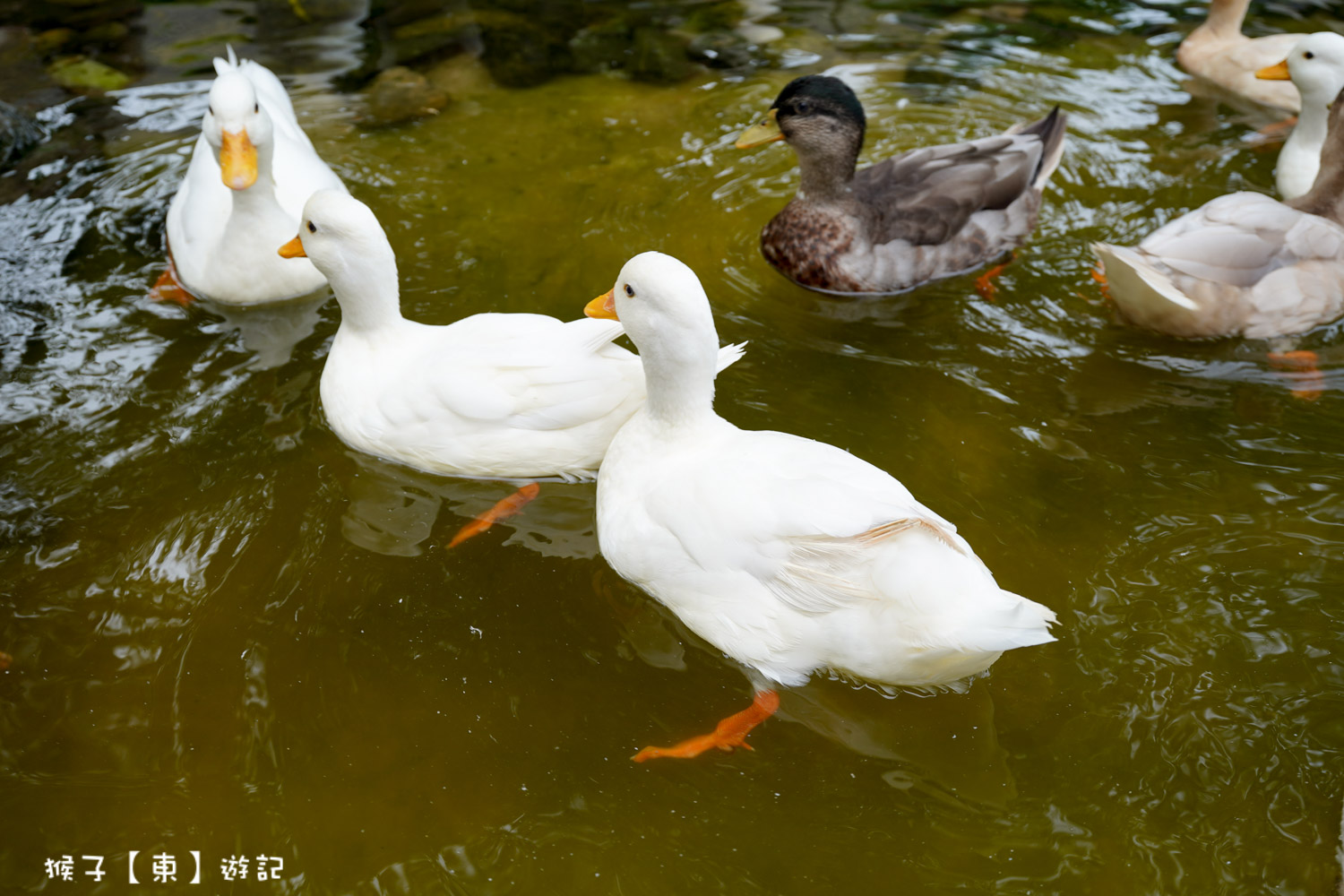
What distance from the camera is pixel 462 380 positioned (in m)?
3.32

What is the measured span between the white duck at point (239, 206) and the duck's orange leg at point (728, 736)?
2.52 m

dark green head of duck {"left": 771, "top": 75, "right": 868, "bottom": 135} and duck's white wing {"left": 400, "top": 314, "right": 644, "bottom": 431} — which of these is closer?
duck's white wing {"left": 400, "top": 314, "right": 644, "bottom": 431}

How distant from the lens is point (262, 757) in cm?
280

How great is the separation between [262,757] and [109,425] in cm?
155

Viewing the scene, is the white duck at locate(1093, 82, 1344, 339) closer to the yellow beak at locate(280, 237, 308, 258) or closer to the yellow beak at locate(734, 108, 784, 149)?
the yellow beak at locate(734, 108, 784, 149)

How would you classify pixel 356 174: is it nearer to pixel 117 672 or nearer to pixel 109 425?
pixel 109 425

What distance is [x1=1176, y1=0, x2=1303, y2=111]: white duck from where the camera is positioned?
546 cm

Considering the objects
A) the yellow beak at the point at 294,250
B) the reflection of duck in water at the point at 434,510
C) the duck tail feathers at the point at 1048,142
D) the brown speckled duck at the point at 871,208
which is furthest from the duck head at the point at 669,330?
the duck tail feathers at the point at 1048,142

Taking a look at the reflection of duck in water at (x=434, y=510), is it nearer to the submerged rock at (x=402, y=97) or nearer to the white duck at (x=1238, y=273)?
the white duck at (x=1238, y=273)

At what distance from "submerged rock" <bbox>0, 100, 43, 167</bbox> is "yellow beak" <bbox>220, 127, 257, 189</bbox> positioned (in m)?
1.89

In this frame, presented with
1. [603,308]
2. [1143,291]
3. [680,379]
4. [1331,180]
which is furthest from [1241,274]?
[603,308]

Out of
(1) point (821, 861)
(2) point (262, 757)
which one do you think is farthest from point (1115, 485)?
(2) point (262, 757)

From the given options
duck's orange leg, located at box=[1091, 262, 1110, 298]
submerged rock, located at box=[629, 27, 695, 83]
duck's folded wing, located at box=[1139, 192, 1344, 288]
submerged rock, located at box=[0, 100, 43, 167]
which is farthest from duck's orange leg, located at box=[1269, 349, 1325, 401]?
submerged rock, located at box=[0, 100, 43, 167]

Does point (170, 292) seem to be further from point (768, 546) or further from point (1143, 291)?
point (1143, 291)
